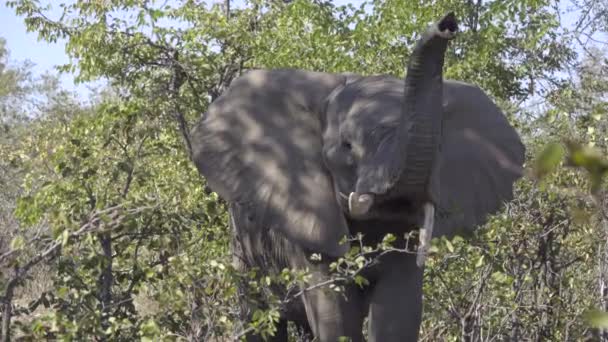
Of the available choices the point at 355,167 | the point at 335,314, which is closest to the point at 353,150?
the point at 355,167

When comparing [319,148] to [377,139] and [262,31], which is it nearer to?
[377,139]

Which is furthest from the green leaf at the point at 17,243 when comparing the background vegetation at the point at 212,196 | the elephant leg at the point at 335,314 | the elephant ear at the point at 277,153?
the elephant leg at the point at 335,314

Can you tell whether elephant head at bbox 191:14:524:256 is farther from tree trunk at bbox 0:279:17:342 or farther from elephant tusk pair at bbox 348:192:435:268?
tree trunk at bbox 0:279:17:342

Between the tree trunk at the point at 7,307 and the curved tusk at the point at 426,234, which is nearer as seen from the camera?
the tree trunk at the point at 7,307

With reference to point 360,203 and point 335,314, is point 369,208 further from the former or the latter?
point 335,314

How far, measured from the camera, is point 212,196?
589cm

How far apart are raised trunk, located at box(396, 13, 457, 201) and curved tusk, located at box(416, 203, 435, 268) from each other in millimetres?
83

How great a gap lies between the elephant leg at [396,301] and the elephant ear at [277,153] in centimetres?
24

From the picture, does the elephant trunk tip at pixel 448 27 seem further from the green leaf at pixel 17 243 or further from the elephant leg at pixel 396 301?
the green leaf at pixel 17 243

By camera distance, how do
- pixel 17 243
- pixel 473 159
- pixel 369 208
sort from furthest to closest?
pixel 473 159
pixel 369 208
pixel 17 243

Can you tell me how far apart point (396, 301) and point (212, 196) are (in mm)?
1640

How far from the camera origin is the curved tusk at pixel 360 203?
13.3 ft

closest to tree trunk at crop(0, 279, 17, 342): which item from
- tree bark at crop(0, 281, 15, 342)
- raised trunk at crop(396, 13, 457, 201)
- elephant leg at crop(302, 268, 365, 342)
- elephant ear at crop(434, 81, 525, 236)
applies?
tree bark at crop(0, 281, 15, 342)

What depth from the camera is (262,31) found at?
7.75 m
